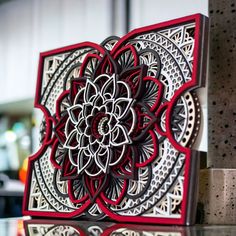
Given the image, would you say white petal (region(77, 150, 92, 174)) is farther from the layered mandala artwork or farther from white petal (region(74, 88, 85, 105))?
white petal (region(74, 88, 85, 105))

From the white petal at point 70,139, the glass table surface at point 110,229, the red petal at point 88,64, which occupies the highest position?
the red petal at point 88,64

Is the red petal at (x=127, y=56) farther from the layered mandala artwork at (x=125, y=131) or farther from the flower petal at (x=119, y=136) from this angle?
the flower petal at (x=119, y=136)

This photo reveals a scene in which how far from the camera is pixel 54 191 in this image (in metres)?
1.17

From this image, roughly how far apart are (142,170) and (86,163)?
14 centimetres

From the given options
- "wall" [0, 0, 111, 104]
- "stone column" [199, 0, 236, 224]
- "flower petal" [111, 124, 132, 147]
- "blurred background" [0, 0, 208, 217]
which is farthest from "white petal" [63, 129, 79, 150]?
"wall" [0, 0, 111, 104]

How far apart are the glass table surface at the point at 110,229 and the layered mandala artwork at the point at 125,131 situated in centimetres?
4

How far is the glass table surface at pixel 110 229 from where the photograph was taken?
838 millimetres

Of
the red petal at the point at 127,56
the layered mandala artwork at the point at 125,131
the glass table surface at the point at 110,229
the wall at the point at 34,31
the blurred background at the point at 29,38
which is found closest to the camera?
the glass table surface at the point at 110,229

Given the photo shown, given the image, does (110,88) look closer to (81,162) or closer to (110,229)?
(81,162)

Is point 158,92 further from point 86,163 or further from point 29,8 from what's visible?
point 29,8

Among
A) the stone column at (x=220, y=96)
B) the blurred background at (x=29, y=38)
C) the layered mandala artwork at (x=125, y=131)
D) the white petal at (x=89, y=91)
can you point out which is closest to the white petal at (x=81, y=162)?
the layered mandala artwork at (x=125, y=131)

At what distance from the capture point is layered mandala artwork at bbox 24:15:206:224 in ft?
3.22

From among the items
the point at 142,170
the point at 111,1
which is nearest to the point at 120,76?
the point at 142,170

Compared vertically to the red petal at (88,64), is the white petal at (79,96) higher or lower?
lower
